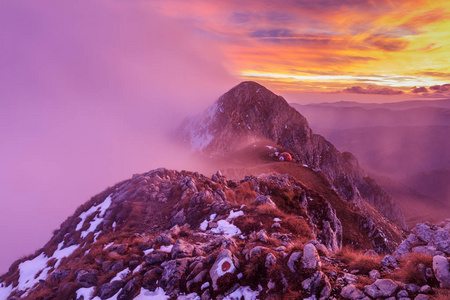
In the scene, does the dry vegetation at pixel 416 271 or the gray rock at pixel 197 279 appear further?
the gray rock at pixel 197 279

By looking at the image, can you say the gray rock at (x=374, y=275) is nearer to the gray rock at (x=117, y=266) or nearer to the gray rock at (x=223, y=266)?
the gray rock at (x=223, y=266)

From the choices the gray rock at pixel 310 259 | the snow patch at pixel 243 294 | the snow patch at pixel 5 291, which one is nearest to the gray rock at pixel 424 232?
the gray rock at pixel 310 259

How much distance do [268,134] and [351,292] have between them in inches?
5156

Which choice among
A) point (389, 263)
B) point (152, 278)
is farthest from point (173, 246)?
point (389, 263)

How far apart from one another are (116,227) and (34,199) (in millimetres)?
213326

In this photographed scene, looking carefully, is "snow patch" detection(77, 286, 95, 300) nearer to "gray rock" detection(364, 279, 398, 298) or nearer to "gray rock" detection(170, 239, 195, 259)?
"gray rock" detection(170, 239, 195, 259)

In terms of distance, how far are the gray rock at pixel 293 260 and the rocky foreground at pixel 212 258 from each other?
52 mm

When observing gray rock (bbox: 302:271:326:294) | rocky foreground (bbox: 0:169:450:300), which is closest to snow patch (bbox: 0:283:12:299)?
rocky foreground (bbox: 0:169:450:300)

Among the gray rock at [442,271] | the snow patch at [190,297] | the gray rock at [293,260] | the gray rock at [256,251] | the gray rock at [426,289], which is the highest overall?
the gray rock at [442,271]

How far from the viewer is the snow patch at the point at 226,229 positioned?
16.2 m

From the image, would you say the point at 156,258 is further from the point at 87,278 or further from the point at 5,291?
the point at 5,291

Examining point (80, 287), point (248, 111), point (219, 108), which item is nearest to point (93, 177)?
point (219, 108)

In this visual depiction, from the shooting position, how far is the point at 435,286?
6.61 meters

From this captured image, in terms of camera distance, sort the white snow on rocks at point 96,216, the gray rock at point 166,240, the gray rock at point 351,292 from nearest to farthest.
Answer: the gray rock at point 351,292, the gray rock at point 166,240, the white snow on rocks at point 96,216
